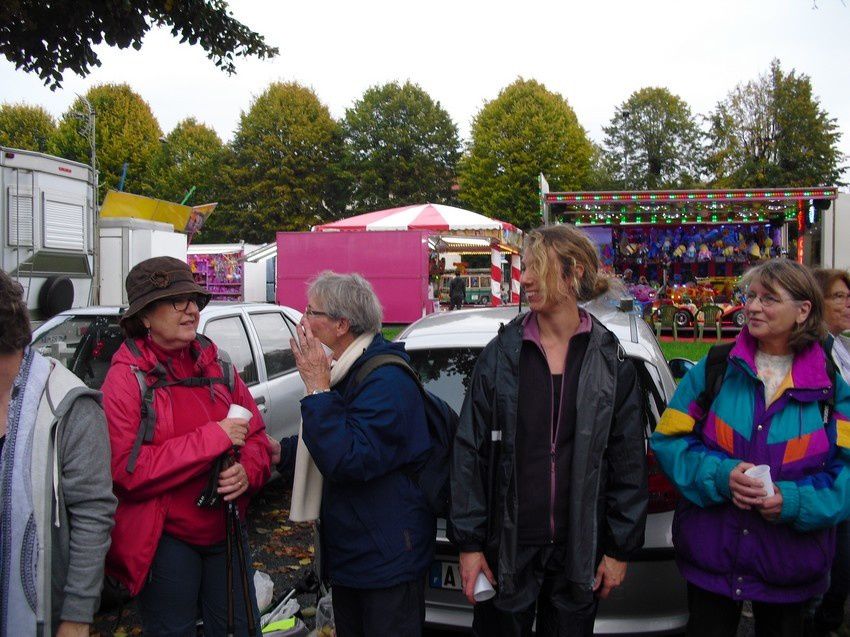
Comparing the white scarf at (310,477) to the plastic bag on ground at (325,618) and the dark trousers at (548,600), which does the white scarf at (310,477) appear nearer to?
the dark trousers at (548,600)

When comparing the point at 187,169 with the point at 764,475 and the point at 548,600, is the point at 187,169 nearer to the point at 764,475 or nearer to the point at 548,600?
the point at 548,600

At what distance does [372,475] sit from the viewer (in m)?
2.26

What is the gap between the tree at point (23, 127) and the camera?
47653 mm

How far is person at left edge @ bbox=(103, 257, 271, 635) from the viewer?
226 centimetres

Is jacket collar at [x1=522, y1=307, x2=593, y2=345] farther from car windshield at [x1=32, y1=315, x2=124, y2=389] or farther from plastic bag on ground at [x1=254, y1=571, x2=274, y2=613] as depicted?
car windshield at [x1=32, y1=315, x2=124, y2=389]

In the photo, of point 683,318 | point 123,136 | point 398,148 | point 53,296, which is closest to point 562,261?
point 53,296

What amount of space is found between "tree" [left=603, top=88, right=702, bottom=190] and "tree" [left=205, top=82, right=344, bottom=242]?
2286cm

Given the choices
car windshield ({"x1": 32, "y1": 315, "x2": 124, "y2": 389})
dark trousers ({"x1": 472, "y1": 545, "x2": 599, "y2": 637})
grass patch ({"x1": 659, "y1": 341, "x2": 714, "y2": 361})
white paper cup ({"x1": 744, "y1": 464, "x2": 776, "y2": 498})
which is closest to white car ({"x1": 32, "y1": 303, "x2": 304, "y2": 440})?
car windshield ({"x1": 32, "y1": 315, "x2": 124, "y2": 389})

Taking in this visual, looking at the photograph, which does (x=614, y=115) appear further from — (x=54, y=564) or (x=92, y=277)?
(x=54, y=564)

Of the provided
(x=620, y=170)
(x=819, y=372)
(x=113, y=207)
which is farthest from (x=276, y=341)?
(x=620, y=170)

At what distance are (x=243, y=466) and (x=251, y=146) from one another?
4719 centimetres

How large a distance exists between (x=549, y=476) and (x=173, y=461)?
1.22m

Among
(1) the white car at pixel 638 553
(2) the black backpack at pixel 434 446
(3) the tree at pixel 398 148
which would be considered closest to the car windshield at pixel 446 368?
(1) the white car at pixel 638 553

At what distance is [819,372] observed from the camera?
94.7 inches
